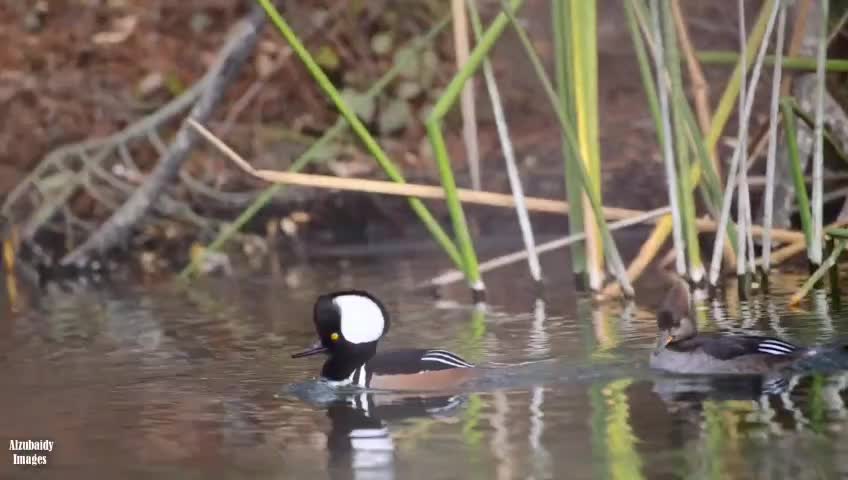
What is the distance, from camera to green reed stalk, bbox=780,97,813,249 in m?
8.38

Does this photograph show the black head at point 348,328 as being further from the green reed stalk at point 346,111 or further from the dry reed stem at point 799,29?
the dry reed stem at point 799,29

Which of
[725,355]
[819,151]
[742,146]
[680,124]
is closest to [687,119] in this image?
[680,124]

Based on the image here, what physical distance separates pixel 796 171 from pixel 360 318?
2456 mm

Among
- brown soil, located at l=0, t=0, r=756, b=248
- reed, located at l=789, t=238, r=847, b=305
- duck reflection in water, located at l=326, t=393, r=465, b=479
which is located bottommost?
duck reflection in water, located at l=326, t=393, r=465, b=479

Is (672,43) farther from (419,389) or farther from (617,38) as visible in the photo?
(617,38)

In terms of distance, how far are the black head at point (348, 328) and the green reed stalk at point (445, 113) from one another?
44.1 inches

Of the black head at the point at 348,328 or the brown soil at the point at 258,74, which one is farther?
the brown soil at the point at 258,74

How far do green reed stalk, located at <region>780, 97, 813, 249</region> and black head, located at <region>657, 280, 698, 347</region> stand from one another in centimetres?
135

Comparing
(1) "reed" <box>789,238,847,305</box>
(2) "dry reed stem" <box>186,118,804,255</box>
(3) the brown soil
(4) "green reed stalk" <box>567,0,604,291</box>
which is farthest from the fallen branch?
(1) "reed" <box>789,238,847,305</box>

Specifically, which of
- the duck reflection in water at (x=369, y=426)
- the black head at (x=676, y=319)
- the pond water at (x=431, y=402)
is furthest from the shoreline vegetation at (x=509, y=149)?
the duck reflection in water at (x=369, y=426)

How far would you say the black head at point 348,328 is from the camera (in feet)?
23.1

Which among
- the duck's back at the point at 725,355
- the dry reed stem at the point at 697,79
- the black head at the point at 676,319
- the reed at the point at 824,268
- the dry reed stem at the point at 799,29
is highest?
the dry reed stem at the point at 799,29

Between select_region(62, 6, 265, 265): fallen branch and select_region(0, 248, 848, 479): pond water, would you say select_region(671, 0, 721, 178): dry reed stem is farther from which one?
select_region(62, 6, 265, 265): fallen branch

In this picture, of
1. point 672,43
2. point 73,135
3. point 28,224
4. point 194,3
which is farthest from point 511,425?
point 194,3
